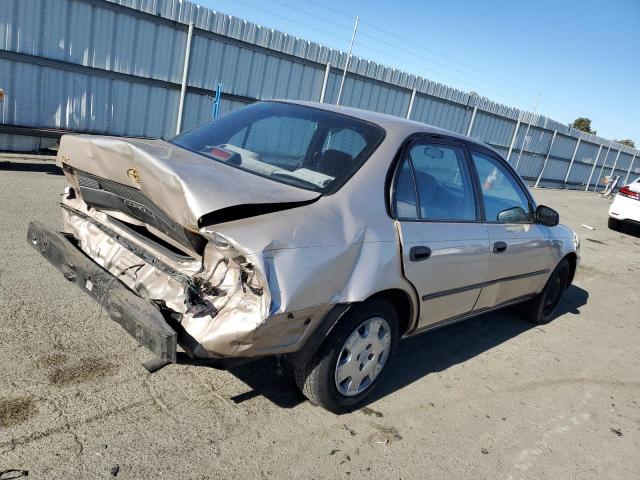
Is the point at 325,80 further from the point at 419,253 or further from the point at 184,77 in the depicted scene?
the point at 419,253

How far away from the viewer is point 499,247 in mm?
3998

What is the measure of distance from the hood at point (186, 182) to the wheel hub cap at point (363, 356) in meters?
0.87

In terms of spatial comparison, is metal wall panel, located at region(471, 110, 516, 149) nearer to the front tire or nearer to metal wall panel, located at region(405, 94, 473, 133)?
metal wall panel, located at region(405, 94, 473, 133)

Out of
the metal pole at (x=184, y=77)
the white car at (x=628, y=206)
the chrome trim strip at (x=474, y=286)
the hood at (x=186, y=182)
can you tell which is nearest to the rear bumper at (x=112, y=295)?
the hood at (x=186, y=182)

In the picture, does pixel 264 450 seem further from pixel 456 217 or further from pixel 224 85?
pixel 224 85

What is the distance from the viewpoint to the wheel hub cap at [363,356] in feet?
10.0

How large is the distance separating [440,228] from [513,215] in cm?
121

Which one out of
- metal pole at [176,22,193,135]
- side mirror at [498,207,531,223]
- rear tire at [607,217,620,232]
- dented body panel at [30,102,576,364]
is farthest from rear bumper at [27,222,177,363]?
rear tire at [607,217,620,232]

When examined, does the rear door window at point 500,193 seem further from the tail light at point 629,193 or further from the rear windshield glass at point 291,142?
the tail light at point 629,193

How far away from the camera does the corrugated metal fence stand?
8812mm

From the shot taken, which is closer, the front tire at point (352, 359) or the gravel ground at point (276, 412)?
the gravel ground at point (276, 412)

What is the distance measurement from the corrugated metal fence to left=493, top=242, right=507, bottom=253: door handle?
8.02 m

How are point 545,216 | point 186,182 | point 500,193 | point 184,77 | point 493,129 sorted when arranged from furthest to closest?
point 493,129 < point 184,77 < point 545,216 < point 500,193 < point 186,182

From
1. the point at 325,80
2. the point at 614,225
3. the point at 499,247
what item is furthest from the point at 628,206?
the point at 499,247
